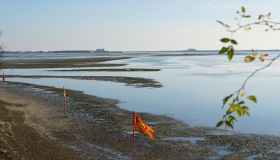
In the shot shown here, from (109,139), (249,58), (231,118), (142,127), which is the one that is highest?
(249,58)

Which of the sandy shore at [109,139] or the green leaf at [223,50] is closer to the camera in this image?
the green leaf at [223,50]

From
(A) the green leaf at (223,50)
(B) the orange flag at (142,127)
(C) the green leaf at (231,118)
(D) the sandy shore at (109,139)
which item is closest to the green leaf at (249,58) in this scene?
(A) the green leaf at (223,50)

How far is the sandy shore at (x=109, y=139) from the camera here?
14.4 m

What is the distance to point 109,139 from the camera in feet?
55.9

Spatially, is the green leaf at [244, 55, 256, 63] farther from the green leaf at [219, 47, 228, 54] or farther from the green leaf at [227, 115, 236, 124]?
the green leaf at [227, 115, 236, 124]

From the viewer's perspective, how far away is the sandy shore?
567 inches

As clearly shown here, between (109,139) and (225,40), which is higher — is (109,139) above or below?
below

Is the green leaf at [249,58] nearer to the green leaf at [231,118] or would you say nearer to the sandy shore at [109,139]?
the green leaf at [231,118]

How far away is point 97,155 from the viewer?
568 inches

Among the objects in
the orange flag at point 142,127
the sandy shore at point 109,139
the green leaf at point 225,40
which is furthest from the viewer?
the orange flag at point 142,127

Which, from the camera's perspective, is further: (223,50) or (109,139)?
(109,139)

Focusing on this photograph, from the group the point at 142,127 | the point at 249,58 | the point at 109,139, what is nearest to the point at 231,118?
the point at 249,58

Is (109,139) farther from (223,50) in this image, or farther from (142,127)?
(223,50)

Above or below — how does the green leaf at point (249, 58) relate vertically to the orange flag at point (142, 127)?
above
